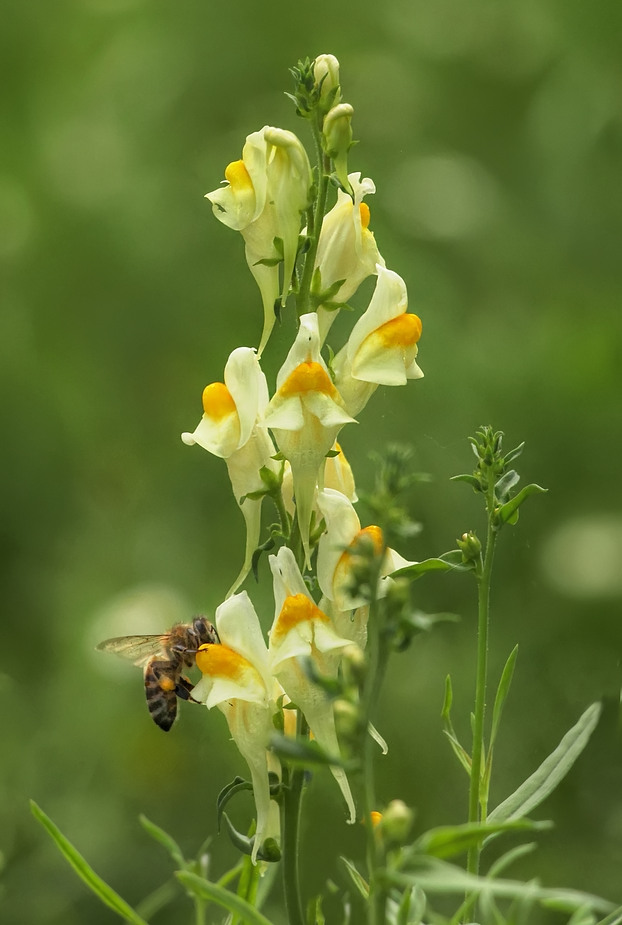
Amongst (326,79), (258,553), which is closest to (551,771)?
(258,553)

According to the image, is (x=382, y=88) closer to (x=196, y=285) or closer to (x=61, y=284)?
(x=196, y=285)

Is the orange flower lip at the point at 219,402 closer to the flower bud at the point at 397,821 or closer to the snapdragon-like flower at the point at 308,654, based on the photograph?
the snapdragon-like flower at the point at 308,654

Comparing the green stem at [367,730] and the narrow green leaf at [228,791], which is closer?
the green stem at [367,730]

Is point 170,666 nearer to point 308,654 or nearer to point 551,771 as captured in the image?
point 308,654

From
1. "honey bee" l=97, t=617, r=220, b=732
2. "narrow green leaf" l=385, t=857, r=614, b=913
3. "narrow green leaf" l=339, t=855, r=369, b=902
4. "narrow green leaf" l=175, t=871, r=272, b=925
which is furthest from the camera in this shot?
"honey bee" l=97, t=617, r=220, b=732

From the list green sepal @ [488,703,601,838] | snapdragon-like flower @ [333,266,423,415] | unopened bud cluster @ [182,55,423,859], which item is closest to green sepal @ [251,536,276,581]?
unopened bud cluster @ [182,55,423,859]

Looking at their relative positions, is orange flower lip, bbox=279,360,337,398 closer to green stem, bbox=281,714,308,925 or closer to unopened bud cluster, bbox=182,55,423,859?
unopened bud cluster, bbox=182,55,423,859

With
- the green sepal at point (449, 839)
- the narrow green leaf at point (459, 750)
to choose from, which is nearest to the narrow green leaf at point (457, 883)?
the green sepal at point (449, 839)
